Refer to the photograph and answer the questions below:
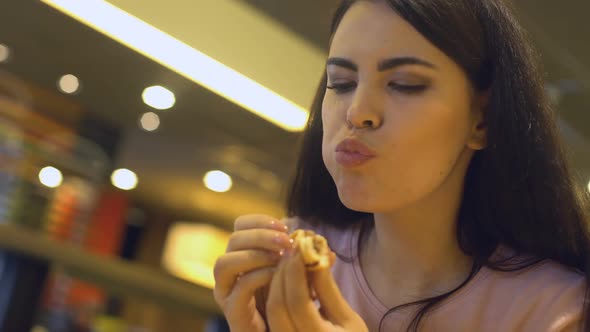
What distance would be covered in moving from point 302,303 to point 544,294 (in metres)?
0.27

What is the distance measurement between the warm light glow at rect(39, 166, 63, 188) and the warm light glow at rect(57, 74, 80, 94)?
1.02 feet

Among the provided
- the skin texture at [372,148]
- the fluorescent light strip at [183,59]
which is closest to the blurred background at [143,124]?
the fluorescent light strip at [183,59]

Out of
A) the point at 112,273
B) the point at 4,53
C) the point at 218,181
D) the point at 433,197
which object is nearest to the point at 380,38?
the point at 433,197

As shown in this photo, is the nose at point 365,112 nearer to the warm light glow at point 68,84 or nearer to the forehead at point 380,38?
the forehead at point 380,38

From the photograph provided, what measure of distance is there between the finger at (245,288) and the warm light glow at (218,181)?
10.6ft

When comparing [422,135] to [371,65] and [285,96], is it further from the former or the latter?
[285,96]

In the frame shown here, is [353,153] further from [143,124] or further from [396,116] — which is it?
[143,124]

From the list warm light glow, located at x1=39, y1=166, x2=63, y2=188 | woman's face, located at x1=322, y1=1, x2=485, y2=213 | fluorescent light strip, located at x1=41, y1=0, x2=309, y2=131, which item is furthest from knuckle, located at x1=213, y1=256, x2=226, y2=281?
warm light glow, located at x1=39, y1=166, x2=63, y2=188

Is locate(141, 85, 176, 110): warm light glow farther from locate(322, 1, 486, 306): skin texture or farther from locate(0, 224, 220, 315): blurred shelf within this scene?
locate(322, 1, 486, 306): skin texture

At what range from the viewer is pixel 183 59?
2.11m

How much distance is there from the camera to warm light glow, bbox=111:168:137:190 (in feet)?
13.5

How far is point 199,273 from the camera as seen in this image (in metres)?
4.71

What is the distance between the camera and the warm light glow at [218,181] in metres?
3.98

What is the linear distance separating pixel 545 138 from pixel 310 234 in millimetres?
290
